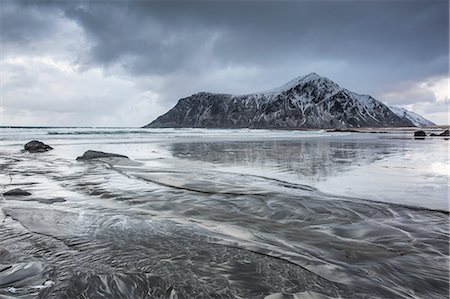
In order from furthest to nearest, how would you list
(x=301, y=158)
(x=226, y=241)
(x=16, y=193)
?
(x=301, y=158), (x=16, y=193), (x=226, y=241)

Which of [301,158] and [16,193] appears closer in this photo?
[16,193]

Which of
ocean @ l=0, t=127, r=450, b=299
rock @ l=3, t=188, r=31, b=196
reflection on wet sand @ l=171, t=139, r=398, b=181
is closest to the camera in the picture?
ocean @ l=0, t=127, r=450, b=299

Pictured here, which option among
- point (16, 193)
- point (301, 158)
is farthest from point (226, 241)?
point (301, 158)

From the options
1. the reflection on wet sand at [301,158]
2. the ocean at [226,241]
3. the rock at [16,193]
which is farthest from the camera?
the reflection on wet sand at [301,158]

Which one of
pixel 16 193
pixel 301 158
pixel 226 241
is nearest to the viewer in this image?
pixel 226 241

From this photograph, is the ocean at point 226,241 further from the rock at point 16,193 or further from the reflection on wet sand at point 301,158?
the reflection on wet sand at point 301,158

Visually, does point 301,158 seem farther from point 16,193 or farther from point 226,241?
point 16,193

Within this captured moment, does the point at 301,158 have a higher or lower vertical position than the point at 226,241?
higher

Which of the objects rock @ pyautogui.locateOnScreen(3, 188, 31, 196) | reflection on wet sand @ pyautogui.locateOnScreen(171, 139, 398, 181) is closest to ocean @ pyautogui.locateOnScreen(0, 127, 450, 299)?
rock @ pyautogui.locateOnScreen(3, 188, 31, 196)

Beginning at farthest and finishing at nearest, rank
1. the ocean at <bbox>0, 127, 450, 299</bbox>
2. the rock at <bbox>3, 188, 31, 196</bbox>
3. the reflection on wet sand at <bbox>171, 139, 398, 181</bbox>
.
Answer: the reflection on wet sand at <bbox>171, 139, 398, 181</bbox>
the rock at <bbox>3, 188, 31, 196</bbox>
the ocean at <bbox>0, 127, 450, 299</bbox>

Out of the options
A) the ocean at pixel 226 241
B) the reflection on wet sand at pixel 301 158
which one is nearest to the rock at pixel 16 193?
the ocean at pixel 226 241

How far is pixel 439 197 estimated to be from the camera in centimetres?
740

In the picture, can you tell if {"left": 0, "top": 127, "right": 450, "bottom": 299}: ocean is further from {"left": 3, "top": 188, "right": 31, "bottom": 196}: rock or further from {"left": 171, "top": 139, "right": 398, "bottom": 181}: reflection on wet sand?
{"left": 171, "top": 139, "right": 398, "bottom": 181}: reflection on wet sand

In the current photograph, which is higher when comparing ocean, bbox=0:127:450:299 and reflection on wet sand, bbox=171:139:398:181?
reflection on wet sand, bbox=171:139:398:181
